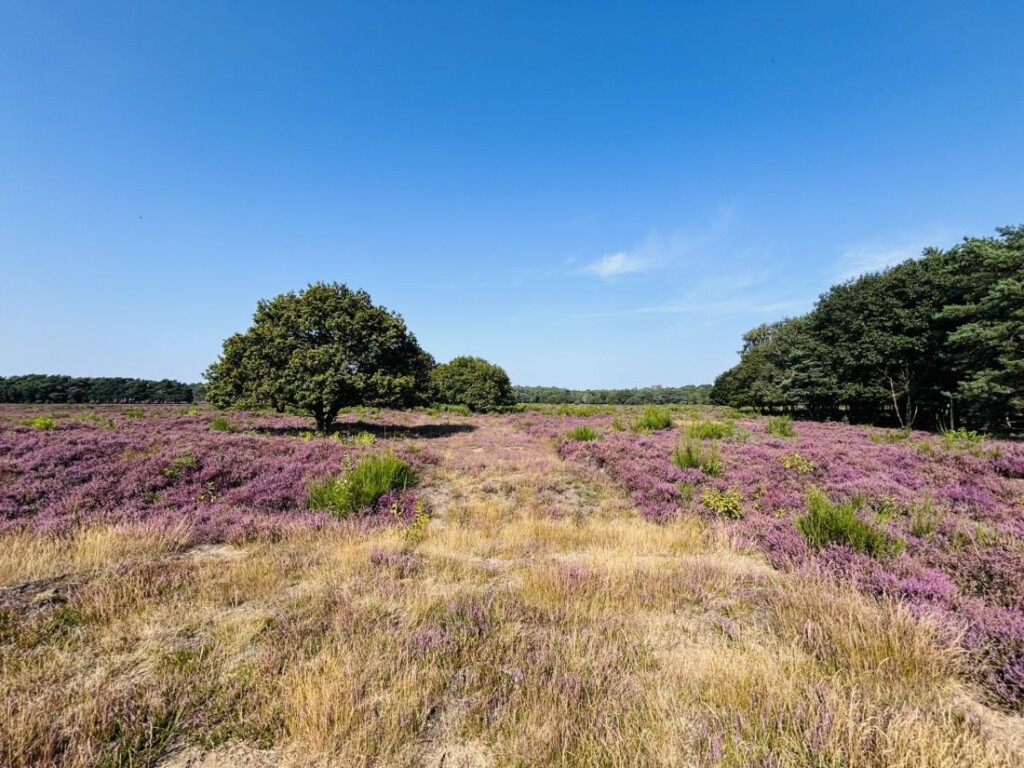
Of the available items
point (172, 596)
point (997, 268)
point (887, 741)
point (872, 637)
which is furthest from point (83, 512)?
point (997, 268)

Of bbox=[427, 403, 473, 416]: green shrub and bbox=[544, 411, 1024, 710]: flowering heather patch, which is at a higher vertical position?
bbox=[427, 403, 473, 416]: green shrub

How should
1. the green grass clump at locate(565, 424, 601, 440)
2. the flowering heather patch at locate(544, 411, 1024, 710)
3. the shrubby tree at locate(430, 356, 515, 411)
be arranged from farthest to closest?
the shrubby tree at locate(430, 356, 515, 411) < the green grass clump at locate(565, 424, 601, 440) < the flowering heather patch at locate(544, 411, 1024, 710)

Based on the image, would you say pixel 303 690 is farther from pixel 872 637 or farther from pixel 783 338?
pixel 783 338

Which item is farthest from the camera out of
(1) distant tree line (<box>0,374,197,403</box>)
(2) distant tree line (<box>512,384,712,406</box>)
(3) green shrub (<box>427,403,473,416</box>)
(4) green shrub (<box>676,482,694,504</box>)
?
(2) distant tree line (<box>512,384,712,406</box>)

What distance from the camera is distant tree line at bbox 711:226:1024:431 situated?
777 inches

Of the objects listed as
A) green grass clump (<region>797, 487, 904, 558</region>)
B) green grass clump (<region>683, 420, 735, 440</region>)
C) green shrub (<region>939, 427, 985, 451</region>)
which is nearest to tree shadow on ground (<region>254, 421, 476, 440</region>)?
green grass clump (<region>683, 420, 735, 440</region>)

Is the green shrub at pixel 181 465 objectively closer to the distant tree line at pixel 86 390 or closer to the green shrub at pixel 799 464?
the green shrub at pixel 799 464

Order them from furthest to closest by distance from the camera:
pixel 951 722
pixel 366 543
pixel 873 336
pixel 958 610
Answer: pixel 873 336
pixel 366 543
pixel 958 610
pixel 951 722

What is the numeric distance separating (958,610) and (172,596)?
877 cm

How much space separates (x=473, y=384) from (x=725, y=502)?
37.4 m

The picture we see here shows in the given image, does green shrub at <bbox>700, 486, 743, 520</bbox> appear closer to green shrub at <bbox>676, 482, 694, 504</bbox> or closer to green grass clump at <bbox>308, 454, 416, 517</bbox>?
green shrub at <bbox>676, 482, 694, 504</bbox>

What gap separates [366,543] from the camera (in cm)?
A: 628

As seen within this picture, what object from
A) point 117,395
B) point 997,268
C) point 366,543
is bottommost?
point 366,543

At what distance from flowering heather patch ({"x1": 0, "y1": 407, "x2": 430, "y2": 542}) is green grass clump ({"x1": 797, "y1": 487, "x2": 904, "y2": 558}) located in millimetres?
7280
